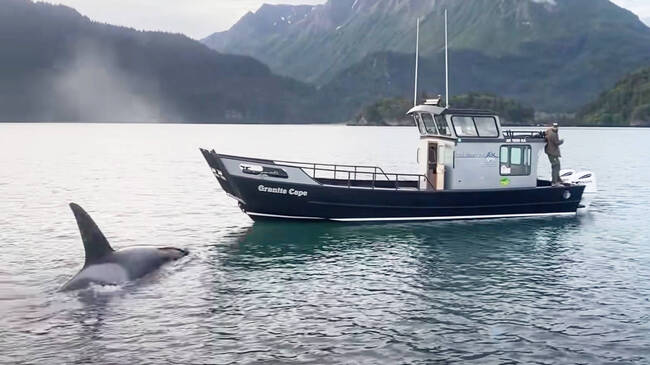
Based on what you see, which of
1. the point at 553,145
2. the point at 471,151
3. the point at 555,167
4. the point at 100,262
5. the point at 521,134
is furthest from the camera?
the point at 521,134

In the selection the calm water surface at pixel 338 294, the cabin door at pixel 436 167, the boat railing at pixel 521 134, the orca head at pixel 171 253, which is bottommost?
the calm water surface at pixel 338 294

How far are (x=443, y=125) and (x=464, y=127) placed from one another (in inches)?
44.1

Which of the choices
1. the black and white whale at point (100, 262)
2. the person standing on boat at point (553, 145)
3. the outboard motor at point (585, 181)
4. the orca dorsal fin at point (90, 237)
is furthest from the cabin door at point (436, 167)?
the orca dorsal fin at point (90, 237)

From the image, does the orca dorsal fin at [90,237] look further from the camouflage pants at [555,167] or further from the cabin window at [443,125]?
the camouflage pants at [555,167]

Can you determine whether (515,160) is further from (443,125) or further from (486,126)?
(443,125)

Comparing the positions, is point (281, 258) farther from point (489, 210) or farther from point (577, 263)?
point (489, 210)

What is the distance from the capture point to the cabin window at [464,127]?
34.2m

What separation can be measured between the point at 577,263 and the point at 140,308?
17412 millimetres

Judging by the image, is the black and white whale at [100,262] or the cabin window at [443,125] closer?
the black and white whale at [100,262]

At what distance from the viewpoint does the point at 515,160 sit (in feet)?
116

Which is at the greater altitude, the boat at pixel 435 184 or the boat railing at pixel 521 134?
the boat railing at pixel 521 134

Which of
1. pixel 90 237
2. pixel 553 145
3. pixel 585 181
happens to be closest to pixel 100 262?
pixel 90 237

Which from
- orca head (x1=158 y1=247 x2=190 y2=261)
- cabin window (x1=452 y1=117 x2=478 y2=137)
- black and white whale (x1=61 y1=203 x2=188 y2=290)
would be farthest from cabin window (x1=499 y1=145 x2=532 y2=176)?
black and white whale (x1=61 y1=203 x2=188 y2=290)

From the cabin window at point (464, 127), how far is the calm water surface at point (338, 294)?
497 cm
